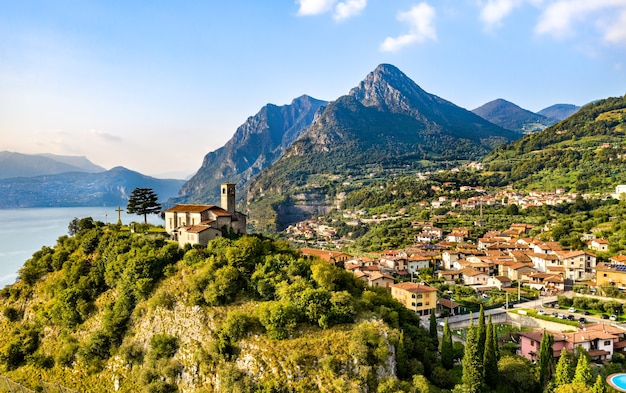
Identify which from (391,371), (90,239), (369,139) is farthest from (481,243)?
(369,139)

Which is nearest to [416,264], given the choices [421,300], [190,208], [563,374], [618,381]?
[421,300]

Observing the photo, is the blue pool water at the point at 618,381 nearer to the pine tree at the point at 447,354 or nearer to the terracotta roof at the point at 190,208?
the pine tree at the point at 447,354

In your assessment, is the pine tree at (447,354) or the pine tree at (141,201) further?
the pine tree at (141,201)

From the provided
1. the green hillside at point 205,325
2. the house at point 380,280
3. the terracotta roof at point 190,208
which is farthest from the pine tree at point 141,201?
the house at point 380,280

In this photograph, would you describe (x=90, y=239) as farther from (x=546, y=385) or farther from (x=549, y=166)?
(x=549, y=166)

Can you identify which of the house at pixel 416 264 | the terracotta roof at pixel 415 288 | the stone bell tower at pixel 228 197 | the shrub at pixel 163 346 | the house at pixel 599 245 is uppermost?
the stone bell tower at pixel 228 197
